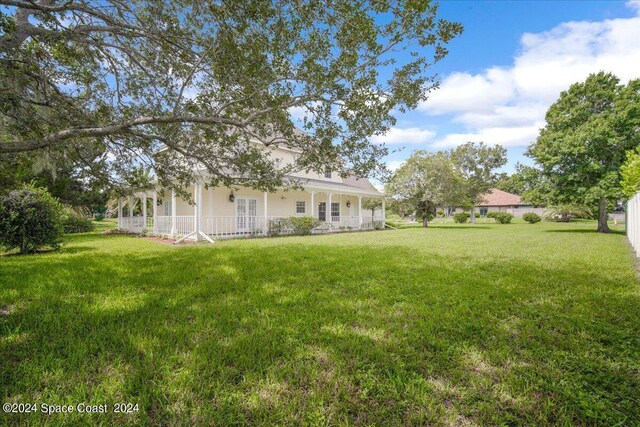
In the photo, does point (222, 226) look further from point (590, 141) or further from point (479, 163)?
point (479, 163)

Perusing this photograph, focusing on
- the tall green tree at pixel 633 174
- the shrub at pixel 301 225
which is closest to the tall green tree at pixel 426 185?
the shrub at pixel 301 225

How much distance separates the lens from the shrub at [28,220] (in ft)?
25.2

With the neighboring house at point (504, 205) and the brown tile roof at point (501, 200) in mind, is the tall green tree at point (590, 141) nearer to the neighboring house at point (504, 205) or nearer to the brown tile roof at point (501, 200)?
the neighboring house at point (504, 205)

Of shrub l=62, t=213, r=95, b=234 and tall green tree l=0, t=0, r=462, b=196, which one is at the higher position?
tall green tree l=0, t=0, r=462, b=196

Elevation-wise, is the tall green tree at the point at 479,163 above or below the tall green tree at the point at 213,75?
above

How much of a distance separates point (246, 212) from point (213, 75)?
1052 cm

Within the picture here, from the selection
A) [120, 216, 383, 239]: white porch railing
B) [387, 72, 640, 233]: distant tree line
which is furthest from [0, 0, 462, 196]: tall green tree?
[387, 72, 640, 233]: distant tree line

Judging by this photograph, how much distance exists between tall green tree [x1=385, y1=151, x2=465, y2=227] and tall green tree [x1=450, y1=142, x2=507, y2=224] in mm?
12446

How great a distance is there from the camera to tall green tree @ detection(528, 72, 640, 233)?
592 inches

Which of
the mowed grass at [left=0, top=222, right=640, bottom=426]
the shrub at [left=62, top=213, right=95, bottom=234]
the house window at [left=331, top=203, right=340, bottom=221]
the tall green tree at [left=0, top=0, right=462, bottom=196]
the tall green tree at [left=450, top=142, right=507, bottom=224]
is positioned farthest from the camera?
the tall green tree at [left=450, top=142, right=507, bottom=224]

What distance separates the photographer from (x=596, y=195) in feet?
49.4

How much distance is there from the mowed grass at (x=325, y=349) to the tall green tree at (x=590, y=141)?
1439 centimetres

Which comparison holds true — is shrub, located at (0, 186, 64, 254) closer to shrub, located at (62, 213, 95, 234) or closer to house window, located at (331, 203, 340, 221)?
shrub, located at (62, 213, 95, 234)

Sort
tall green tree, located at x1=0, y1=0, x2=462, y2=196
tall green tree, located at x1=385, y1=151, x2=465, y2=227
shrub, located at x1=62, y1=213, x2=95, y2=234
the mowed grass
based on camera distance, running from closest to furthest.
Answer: the mowed grass → tall green tree, located at x1=0, y1=0, x2=462, y2=196 → shrub, located at x1=62, y1=213, x2=95, y2=234 → tall green tree, located at x1=385, y1=151, x2=465, y2=227
